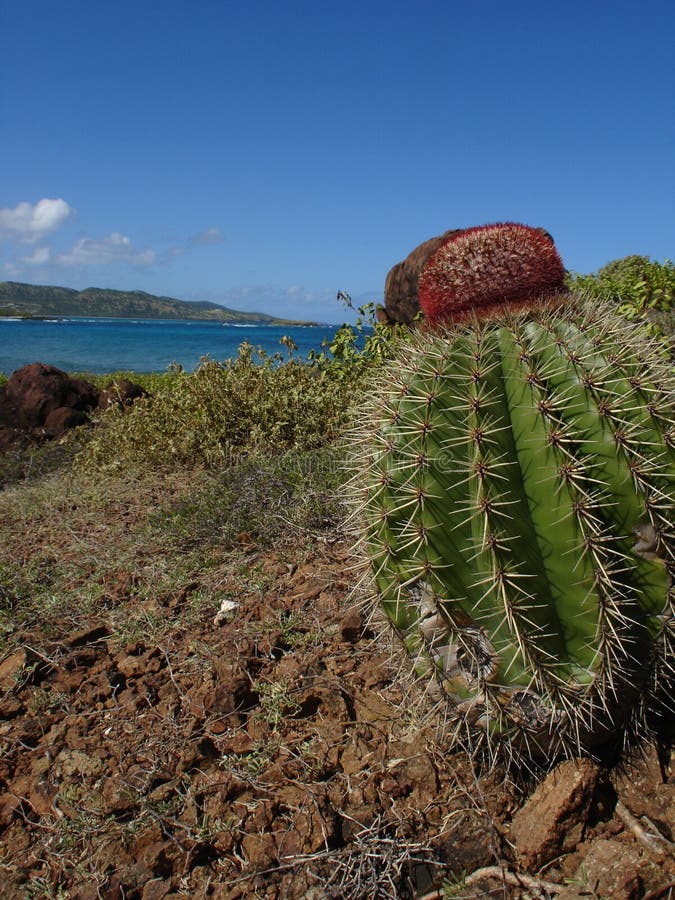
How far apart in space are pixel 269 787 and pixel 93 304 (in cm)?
15695

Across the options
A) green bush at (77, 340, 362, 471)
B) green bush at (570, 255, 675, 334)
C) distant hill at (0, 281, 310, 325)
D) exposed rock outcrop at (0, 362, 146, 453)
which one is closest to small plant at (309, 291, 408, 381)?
green bush at (77, 340, 362, 471)

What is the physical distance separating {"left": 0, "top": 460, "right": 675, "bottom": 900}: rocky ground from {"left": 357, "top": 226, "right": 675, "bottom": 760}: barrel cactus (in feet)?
0.85

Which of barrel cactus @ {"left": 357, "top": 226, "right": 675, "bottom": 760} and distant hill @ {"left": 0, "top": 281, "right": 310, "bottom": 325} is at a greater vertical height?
distant hill @ {"left": 0, "top": 281, "right": 310, "bottom": 325}

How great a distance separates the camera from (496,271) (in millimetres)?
2156

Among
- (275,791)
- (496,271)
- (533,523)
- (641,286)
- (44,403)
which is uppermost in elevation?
(641,286)

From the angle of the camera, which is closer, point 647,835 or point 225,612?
point 647,835

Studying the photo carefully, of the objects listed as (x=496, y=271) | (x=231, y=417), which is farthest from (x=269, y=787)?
(x=231, y=417)

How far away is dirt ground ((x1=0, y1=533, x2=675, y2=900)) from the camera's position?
1889mm

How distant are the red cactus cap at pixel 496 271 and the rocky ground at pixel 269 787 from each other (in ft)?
4.02

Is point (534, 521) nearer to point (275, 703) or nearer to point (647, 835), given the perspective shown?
point (647, 835)

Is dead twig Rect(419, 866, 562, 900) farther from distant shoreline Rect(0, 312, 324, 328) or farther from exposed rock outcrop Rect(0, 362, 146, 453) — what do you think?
distant shoreline Rect(0, 312, 324, 328)

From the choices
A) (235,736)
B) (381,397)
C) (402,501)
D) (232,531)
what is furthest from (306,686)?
(232,531)

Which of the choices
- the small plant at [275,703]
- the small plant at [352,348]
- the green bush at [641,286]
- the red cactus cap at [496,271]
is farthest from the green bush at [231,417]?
the red cactus cap at [496,271]

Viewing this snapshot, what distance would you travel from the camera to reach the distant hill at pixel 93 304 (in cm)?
14125
